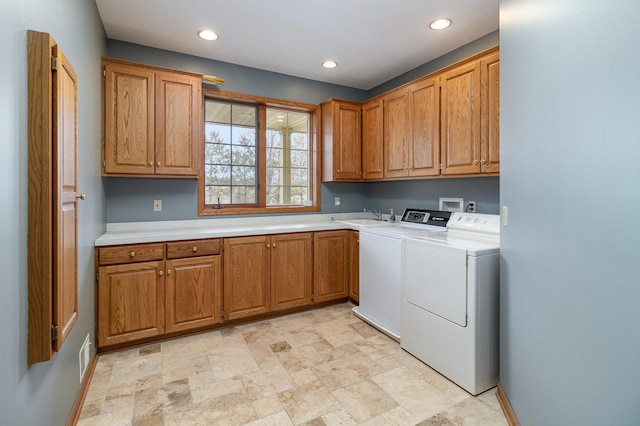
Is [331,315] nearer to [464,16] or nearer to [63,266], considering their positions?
[63,266]

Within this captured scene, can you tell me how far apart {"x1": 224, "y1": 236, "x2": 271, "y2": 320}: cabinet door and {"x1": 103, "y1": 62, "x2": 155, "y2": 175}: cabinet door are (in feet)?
3.37

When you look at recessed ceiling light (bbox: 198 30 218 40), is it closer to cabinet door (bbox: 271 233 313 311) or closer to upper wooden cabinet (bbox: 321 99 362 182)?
upper wooden cabinet (bbox: 321 99 362 182)

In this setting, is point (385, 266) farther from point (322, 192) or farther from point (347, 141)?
point (347, 141)

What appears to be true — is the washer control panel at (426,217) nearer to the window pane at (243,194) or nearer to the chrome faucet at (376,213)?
the chrome faucet at (376,213)

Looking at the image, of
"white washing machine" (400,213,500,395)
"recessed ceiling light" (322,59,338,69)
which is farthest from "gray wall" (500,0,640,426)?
"recessed ceiling light" (322,59,338,69)

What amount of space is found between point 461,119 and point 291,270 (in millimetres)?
2095

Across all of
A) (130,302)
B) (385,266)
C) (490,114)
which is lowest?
(130,302)

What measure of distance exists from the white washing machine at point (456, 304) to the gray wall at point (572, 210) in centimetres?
18

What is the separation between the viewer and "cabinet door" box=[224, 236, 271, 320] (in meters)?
2.97

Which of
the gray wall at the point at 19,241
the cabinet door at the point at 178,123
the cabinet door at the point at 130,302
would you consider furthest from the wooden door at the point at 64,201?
the cabinet door at the point at 178,123

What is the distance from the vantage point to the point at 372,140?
3.79m

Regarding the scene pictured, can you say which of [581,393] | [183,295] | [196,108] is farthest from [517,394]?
[196,108]

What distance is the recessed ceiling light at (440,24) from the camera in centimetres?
260

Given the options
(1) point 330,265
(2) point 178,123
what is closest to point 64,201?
(2) point 178,123
